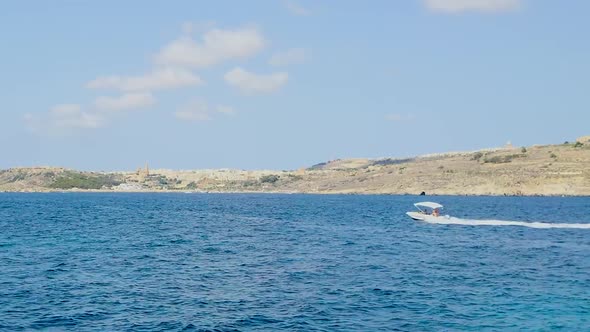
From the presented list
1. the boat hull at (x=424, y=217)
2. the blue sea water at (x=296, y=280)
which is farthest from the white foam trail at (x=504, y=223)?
the blue sea water at (x=296, y=280)

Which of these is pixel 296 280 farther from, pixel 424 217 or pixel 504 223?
pixel 424 217

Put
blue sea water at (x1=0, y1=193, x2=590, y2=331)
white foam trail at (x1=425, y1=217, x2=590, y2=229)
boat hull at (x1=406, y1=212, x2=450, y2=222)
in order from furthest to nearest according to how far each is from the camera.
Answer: boat hull at (x1=406, y1=212, x2=450, y2=222)
white foam trail at (x1=425, y1=217, x2=590, y2=229)
blue sea water at (x1=0, y1=193, x2=590, y2=331)

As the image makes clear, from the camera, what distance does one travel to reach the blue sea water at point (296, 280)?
3362 centimetres

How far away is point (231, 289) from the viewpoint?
42531mm

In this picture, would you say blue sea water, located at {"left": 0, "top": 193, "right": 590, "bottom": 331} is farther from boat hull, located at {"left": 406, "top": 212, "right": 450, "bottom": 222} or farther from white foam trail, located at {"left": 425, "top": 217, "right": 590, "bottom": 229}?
boat hull, located at {"left": 406, "top": 212, "right": 450, "bottom": 222}

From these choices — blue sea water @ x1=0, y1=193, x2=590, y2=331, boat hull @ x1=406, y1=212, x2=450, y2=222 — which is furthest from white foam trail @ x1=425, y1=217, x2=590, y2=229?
blue sea water @ x1=0, y1=193, x2=590, y2=331

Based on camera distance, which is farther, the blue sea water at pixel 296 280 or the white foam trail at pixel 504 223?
the white foam trail at pixel 504 223

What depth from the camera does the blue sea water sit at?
33625 millimetres

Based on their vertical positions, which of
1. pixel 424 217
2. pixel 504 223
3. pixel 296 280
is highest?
pixel 424 217

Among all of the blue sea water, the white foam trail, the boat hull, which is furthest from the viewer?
the boat hull

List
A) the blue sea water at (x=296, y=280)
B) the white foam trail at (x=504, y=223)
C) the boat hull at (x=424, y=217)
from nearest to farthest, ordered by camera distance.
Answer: the blue sea water at (x=296, y=280)
the white foam trail at (x=504, y=223)
the boat hull at (x=424, y=217)

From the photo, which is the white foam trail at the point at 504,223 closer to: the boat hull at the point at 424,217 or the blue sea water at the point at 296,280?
the boat hull at the point at 424,217

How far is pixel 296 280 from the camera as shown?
45969 mm

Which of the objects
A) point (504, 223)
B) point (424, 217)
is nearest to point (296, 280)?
point (504, 223)
